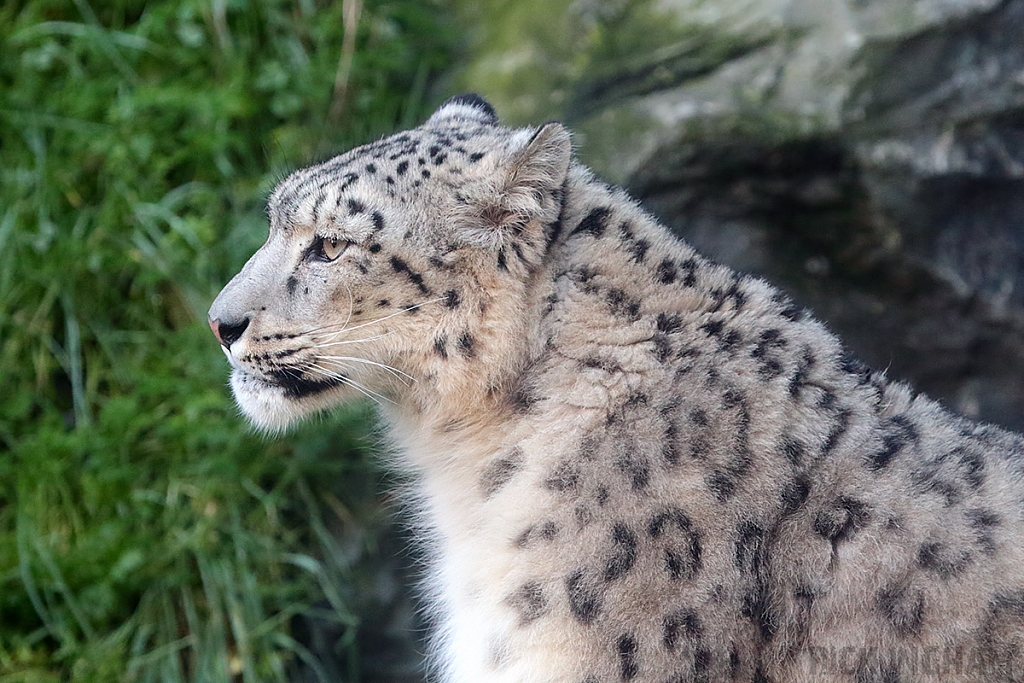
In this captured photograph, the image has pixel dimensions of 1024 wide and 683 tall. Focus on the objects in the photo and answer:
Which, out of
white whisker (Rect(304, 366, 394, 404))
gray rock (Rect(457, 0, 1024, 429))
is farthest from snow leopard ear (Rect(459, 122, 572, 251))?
gray rock (Rect(457, 0, 1024, 429))

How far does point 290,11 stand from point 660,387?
4.43 metres

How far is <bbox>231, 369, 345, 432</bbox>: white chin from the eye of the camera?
3004 mm

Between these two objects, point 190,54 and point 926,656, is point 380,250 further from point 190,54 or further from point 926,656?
point 190,54

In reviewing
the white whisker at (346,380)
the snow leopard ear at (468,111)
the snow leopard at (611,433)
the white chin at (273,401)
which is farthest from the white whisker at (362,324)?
the snow leopard ear at (468,111)

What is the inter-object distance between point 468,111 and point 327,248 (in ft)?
2.82

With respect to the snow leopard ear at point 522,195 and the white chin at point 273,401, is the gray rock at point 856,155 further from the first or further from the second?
the white chin at point 273,401

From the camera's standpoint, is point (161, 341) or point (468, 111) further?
point (161, 341)

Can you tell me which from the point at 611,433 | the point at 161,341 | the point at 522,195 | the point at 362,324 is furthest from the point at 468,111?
the point at 161,341

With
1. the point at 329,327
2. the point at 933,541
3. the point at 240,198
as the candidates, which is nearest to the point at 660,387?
the point at 933,541

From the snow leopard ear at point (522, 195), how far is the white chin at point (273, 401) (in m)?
0.69

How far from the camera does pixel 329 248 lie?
293cm

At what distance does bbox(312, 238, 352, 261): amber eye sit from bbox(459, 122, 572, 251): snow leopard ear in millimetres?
362

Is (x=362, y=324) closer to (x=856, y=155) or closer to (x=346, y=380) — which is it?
(x=346, y=380)

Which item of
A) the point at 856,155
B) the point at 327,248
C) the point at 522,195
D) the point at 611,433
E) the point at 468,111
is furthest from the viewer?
the point at 856,155
